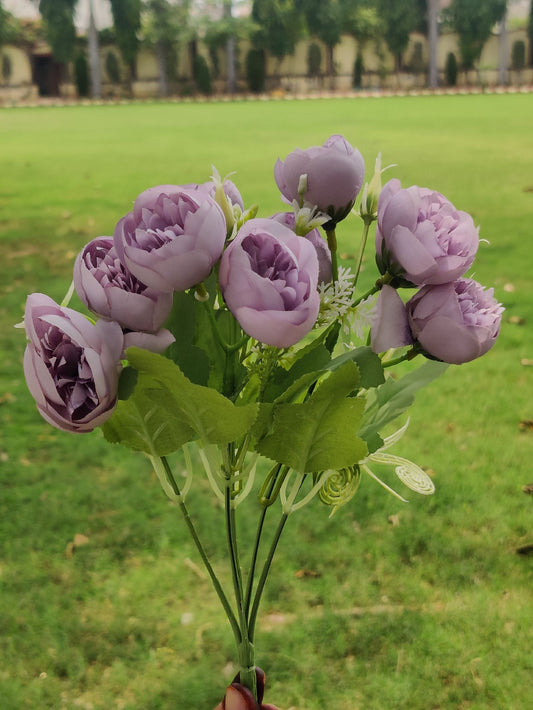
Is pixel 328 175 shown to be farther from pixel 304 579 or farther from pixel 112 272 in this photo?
pixel 304 579

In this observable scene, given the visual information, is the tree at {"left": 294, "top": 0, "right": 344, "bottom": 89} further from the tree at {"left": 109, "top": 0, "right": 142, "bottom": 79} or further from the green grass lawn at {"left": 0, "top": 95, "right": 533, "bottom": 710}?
the green grass lawn at {"left": 0, "top": 95, "right": 533, "bottom": 710}

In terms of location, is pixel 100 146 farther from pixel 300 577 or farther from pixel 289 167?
pixel 289 167

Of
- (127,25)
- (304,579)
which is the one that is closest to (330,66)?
(127,25)

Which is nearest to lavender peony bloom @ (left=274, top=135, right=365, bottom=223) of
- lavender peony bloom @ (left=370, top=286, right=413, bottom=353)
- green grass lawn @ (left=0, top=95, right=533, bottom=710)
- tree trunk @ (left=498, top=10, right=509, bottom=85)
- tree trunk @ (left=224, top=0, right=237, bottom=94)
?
lavender peony bloom @ (left=370, top=286, right=413, bottom=353)

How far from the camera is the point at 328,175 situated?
3.52 ft

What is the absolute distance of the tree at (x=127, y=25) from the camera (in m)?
41.6

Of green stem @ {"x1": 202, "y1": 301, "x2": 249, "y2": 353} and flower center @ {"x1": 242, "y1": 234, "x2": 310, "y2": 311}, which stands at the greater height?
flower center @ {"x1": 242, "y1": 234, "x2": 310, "y2": 311}

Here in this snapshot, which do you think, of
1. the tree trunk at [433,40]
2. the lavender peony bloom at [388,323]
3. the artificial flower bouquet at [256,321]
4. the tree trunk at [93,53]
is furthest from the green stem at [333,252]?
the tree trunk at [433,40]

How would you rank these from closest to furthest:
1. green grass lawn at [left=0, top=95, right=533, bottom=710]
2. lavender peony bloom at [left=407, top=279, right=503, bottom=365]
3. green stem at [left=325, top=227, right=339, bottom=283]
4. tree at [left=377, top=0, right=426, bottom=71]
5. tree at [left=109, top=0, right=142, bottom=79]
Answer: lavender peony bloom at [left=407, top=279, right=503, bottom=365] → green stem at [left=325, top=227, right=339, bottom=283] → green grass lawn at [left=0, top=95, right=533, bottom=710] → tree at [left=109, top=0, right=142, bottom=79] → tree at [left=377, top=0, right=426, bottom=71]

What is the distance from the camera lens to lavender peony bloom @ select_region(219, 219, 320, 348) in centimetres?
89

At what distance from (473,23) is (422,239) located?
1901 inches

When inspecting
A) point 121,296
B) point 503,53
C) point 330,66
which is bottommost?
point 121,296

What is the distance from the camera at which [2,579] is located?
2889 millimetres

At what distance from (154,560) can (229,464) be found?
1.90 meters
